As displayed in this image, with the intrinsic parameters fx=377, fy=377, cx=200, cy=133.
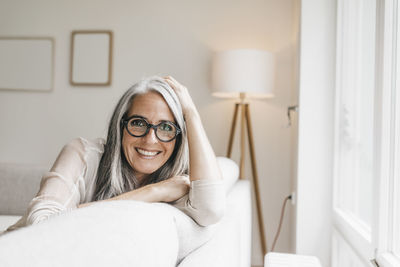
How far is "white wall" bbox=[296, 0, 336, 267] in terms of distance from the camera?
210 cm

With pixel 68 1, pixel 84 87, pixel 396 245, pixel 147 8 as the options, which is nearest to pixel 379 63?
pixel 396 245

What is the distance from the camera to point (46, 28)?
3367 millimetres

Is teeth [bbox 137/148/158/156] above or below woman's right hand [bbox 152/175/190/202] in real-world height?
above

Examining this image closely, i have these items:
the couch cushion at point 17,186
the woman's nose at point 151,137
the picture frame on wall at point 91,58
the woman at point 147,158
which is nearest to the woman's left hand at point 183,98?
the woman at point 147,158

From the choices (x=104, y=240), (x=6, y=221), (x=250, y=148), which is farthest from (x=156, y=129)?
(x=250, y=148)

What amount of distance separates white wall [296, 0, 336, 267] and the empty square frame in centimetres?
229

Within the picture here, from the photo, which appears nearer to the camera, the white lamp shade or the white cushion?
the white cushion

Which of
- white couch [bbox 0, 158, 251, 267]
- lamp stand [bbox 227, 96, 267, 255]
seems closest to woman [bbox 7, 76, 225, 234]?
white couch [bbox 0, 158, 251, 267]

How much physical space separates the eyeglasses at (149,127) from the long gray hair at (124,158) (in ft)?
0.11

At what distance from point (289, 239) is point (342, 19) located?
1.77m

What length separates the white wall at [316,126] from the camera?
6.89 feet

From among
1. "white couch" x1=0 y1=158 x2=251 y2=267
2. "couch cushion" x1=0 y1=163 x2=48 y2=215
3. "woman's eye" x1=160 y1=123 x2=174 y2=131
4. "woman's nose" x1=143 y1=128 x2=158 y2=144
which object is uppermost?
"woman's eye" x1=160 y1=123 x2=174 y2=131

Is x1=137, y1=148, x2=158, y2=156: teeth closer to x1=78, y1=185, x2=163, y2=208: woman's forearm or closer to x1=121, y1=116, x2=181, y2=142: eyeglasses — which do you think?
x1=121, y1=116, x2=181, y2=142: eyeglasses

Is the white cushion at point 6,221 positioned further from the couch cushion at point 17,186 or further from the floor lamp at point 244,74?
the floor lamp at point 244,74
